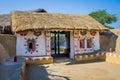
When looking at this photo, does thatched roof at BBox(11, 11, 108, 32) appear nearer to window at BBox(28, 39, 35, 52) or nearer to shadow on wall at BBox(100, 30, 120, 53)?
window at BBox(28, 39, 35, 52)

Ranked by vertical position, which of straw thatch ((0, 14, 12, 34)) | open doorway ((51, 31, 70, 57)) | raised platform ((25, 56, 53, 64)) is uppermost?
straw thatch ((0, 14, 12, 34))

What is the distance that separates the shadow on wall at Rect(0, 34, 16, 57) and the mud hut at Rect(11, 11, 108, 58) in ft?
0.98

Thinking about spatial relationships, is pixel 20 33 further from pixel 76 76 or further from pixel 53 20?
pixel 76 76

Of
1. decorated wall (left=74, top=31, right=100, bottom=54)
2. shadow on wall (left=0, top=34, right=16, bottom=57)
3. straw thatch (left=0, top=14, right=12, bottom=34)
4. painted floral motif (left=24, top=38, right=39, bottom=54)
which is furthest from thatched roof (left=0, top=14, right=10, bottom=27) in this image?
decorated wall (left=74, top=31, right=100, bottom=54)

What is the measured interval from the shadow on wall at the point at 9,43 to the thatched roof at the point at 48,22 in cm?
83

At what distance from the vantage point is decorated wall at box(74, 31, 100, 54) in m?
14.3

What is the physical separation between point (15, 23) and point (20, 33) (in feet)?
2.58

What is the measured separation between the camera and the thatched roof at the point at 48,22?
500 inches

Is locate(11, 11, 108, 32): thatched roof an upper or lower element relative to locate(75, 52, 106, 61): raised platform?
upper

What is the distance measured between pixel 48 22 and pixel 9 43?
3239mm

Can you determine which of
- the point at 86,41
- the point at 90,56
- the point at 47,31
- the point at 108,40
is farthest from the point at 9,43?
the point at 108,40

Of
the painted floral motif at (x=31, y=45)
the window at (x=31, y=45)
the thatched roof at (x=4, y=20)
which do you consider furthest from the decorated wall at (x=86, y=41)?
the thatched roof at (x=4, y=20)

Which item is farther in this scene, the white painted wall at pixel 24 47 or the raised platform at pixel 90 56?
the raised platform at pixel 90 56

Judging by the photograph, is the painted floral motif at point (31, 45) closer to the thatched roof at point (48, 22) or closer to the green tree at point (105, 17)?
the thatched roof at point (48, 22)
